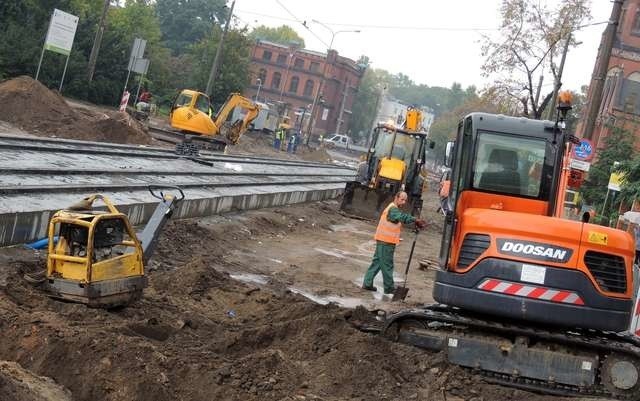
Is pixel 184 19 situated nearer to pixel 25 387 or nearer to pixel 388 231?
pixel 388 231

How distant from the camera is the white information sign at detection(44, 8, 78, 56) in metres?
33.7

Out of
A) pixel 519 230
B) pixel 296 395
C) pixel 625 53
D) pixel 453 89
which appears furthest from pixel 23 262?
pixel 453 89

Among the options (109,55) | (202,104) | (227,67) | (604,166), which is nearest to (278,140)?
(227,67)

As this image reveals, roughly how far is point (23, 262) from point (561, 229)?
21.1 ft

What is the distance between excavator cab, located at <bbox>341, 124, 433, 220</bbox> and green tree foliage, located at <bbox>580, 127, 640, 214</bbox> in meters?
13.1

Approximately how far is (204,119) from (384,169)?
1388cm

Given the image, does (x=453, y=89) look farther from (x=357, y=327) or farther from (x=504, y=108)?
(x=357, y=327)

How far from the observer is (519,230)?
8.99 m

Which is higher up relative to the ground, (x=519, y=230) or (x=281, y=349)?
(x=519, y=230)

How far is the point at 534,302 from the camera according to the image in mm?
8961

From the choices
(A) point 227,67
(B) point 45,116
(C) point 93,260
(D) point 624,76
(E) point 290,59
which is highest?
(E) point 290,59

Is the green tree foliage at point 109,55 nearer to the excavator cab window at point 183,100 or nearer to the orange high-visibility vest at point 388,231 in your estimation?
the excavator cab window at point 183,100

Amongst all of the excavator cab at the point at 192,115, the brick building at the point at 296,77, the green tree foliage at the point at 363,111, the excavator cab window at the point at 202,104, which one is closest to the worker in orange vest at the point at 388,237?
the excavator cab at the point at 192,115

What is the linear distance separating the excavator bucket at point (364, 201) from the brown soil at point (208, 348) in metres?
13.8
